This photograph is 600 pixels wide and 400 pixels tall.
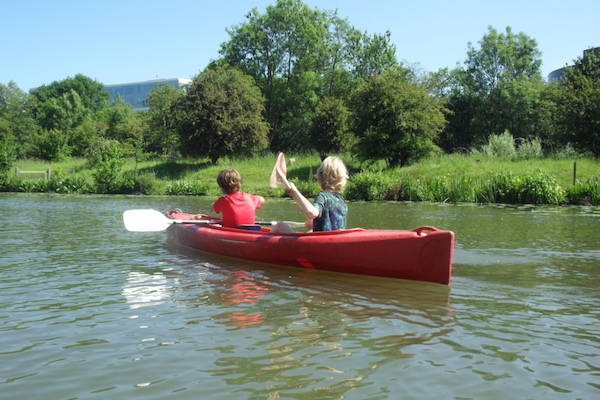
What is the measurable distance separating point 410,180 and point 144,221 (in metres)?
12.4

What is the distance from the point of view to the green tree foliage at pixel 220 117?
2767cm

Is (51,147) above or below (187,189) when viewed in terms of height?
above

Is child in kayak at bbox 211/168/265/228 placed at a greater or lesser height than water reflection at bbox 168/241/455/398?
greater

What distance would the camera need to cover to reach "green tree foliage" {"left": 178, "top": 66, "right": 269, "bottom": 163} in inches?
1089

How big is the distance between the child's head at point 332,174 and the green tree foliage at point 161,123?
109ft

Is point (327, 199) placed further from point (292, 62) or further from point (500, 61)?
point (500, 61)

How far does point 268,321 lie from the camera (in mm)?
3938

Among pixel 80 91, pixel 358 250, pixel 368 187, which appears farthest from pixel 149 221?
pixel 80 91

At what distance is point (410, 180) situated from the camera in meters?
18.6

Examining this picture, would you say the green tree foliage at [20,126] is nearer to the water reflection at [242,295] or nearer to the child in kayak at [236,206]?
the child in kayak at [236,206]

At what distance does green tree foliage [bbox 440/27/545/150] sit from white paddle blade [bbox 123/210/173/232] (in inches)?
1093

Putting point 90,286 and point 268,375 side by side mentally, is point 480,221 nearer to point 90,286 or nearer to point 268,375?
point 90,286

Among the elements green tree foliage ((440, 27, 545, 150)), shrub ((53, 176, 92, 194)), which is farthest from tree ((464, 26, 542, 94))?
shrub ((53, 176, 92, 194))

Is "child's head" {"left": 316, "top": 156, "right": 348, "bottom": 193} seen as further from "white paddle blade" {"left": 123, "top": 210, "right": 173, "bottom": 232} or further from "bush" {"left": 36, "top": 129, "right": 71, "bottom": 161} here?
"bush" {"left": 36, "top": 129, "right": 71, "bottom": 161}
